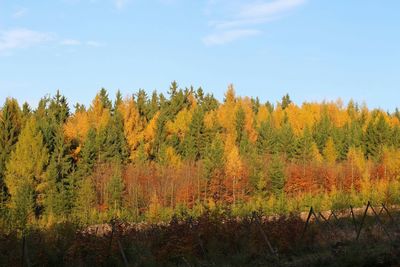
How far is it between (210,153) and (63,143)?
705 inches

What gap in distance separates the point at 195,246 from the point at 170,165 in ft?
146

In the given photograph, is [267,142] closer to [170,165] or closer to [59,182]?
[170,165]

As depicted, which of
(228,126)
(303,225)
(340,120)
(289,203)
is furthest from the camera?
(340,120)

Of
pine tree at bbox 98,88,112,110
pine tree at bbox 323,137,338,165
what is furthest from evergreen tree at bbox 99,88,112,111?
pine tree at bbox 323,137,338,165

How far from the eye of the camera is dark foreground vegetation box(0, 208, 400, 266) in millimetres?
13414

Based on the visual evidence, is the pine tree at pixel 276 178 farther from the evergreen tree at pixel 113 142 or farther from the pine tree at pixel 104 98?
the pine tree at pixel 104 98

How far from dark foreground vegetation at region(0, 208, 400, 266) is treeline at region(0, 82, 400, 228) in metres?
14.2

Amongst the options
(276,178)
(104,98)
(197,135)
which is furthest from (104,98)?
(276,178)

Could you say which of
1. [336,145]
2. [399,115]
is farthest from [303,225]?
[399,115]

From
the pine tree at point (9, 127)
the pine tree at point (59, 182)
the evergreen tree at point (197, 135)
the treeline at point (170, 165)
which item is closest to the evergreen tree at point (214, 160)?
the treeline at point (170, 165)

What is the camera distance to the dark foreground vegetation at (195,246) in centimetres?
1341

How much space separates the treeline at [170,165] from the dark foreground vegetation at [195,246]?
14.2 metres

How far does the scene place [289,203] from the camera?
162ft

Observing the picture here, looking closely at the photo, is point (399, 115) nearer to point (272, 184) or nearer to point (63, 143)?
point (272, 184)
